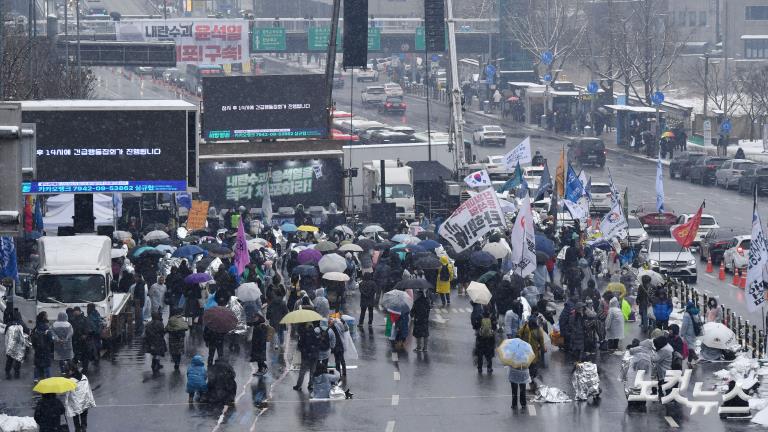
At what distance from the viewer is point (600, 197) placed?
2261 inches

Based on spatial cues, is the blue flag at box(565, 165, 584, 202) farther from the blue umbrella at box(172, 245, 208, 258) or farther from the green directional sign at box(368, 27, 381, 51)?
the green directional sign at box(368, 27, 381, 51)

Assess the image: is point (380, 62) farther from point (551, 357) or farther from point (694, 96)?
→ point (551, 357)

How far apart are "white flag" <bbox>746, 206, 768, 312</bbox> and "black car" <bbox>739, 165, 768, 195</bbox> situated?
3230 cm

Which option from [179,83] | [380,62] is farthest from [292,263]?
[380,62]

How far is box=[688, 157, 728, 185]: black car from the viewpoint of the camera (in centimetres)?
6750

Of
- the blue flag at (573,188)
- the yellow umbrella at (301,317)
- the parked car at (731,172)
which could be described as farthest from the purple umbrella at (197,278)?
the parked car at (731,172)

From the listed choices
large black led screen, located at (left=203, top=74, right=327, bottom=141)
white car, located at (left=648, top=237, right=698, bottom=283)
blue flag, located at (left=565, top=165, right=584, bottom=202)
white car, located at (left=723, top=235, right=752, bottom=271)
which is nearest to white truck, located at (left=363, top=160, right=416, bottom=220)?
large black led screen, located at (left=203, top=74, right=327, bottom=141)

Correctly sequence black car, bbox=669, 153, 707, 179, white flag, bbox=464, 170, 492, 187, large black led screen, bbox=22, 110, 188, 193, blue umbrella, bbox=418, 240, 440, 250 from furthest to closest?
black car, bbox=669, 153, 707, 179
white flag, bbox=464, 170, 492, 187
blue umbrella, bbox=418, 240, 440, 250
large black led screen, bbox=22, 110, 188, 193

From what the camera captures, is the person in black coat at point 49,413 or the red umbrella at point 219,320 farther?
the red umbrella at point 219,320

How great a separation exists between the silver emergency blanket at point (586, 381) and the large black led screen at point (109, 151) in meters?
14.4

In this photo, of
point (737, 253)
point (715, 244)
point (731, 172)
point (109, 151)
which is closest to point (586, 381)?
point (109, 151)

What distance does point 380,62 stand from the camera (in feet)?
433

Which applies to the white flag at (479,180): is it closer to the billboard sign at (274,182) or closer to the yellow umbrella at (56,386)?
the billboard sign at (274,182)

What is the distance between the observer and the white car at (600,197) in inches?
2249
